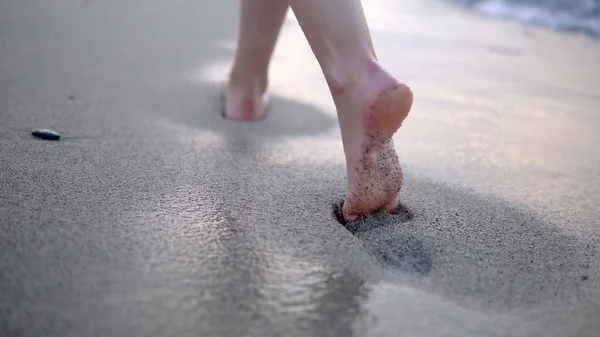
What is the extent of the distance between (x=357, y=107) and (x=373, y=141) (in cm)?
7

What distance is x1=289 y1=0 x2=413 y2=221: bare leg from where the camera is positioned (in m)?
0.92

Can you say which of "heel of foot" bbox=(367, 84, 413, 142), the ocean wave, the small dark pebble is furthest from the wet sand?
the ocean wave

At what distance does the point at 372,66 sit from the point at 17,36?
5.64 feet

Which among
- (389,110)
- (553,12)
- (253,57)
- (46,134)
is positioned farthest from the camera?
(553,12)

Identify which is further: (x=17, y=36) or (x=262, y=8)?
(x=17, y=36)

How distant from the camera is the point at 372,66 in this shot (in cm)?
93

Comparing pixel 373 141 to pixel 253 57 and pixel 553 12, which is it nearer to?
pixel 253 57

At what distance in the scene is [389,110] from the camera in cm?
90

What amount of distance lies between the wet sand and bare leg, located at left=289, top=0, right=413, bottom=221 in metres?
0.06

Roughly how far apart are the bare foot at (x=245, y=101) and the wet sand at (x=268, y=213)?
0.19 feet

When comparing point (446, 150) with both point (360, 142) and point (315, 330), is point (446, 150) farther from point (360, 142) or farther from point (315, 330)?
point (315, 330)

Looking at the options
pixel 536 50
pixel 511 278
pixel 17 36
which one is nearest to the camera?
pixel 511 278

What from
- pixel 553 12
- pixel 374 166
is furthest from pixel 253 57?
pixel 553 12

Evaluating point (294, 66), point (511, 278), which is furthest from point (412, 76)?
point (511, 278)
